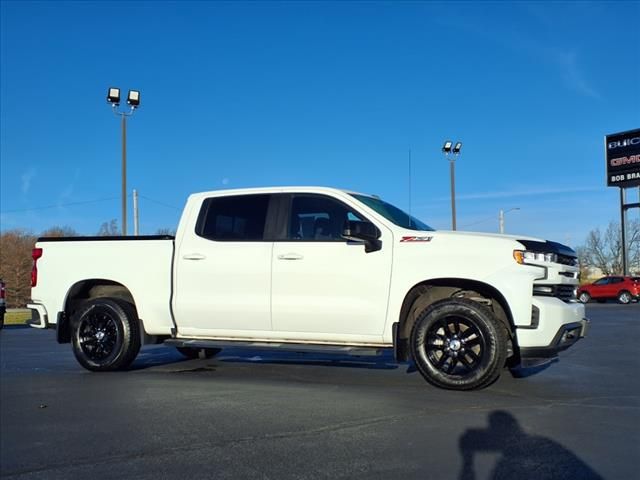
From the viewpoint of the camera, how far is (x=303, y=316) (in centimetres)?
693

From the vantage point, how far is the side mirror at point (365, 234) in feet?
21.5

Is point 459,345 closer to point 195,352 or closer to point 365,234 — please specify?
point 365,234

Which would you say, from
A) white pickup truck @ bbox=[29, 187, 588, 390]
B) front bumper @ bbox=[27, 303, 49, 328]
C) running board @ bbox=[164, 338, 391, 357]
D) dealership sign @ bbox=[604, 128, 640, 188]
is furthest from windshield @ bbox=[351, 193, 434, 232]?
dealership sign @ bbox=[604, 128, 640, 188]

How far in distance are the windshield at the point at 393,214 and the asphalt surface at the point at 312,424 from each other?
5.75ft

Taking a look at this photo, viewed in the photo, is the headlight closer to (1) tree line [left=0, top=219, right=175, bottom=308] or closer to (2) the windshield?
(2) the windshield

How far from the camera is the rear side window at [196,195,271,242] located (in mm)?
7383

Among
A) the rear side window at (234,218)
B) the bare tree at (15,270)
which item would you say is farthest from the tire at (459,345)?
the bare tree at (15,270)

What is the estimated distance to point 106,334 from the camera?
789 centimetres

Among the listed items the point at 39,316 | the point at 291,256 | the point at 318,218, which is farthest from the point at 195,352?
the point at 318,218

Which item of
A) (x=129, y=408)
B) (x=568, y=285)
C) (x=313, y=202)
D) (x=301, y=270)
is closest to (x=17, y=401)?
(x=129, y=408)

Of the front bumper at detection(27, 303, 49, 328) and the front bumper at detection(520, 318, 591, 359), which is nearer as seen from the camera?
the front bumper at detection(520, 318, 591, 359)

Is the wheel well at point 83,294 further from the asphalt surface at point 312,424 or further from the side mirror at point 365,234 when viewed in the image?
the side mirror at point 365,234

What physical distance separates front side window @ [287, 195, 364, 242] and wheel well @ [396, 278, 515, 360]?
1.01 meters

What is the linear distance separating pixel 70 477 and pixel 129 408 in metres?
1.85
